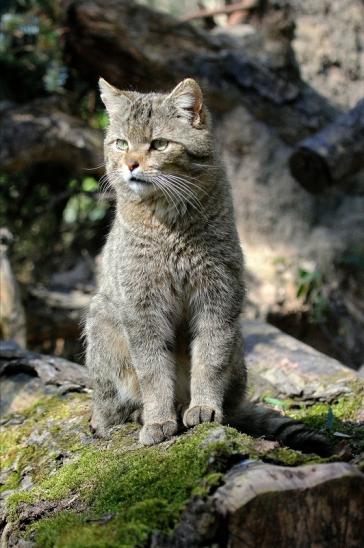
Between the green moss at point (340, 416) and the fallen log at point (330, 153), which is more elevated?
the fallen log at point (330, 153)

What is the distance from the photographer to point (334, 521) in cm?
215

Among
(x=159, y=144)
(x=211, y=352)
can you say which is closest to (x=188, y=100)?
(x=159, y=144)

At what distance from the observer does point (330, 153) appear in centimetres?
636

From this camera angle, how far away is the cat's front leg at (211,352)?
3.23 m

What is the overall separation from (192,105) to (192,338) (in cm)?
116

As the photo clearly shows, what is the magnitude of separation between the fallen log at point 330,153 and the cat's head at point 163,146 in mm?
2964

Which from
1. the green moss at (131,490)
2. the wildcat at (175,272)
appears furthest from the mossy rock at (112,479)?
the wildcat at (175,272)

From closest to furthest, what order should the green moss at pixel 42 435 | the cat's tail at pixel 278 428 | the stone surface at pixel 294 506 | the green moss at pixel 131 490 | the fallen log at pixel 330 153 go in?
the stone surface at pixel 294 506 → the green moss at pixel 131 490 → the cat's tail at pixel 278 428 → the green moss at pixel 42 435 → the fallen log at pixel 330 153

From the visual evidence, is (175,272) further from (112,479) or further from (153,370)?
(112,479)

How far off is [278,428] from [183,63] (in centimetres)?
488

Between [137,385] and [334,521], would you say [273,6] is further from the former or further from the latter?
[334,521]

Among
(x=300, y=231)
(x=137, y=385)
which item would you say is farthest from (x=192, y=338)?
(x=300, y=231)

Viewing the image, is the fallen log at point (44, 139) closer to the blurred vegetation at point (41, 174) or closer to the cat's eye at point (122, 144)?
the blurred vegetation at point (41, 174)

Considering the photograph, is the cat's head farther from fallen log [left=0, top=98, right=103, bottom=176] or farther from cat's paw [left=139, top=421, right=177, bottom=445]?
fallen log [left=0, top=98, right=103, bottom=176]
